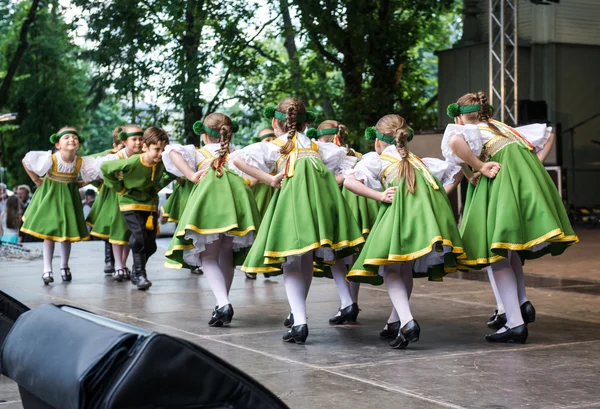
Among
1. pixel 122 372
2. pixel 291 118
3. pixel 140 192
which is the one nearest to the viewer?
pixel 122 372

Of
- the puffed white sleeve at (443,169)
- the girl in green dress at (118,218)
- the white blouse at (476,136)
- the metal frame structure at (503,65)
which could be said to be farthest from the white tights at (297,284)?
the metal frame structure at (503,65)

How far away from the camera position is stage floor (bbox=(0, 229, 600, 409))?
4.84 metres

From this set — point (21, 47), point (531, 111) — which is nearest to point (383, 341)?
point (531, 111)

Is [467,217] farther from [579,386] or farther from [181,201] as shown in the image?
[181,201]

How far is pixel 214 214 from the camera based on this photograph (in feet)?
23.8

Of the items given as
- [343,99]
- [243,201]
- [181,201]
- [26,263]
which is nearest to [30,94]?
[343,99]

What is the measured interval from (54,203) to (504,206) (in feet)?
19.6

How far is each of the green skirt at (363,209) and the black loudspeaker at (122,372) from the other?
518 cm

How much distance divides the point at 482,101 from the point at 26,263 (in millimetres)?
8923

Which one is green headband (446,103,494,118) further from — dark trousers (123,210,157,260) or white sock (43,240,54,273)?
white sock (43,240,54,273)

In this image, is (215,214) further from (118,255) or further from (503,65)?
(503,65)

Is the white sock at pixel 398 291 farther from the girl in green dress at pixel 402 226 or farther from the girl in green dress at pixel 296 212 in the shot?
the girl in green dress at pixel 296 212

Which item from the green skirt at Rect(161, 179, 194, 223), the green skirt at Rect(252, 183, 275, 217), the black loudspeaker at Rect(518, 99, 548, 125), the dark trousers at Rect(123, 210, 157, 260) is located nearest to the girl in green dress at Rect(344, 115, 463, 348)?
the green skirt at Rect(252, 183, 275, 217)

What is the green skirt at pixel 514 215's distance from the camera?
6.14m
